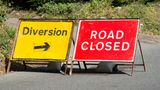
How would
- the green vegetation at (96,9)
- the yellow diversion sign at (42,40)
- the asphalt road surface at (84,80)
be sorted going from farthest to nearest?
the green vegetation at (96,9)
the yellow diversion sign at (42,40)
the asphalt road surface at (84,80)

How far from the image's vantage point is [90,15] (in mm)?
23453

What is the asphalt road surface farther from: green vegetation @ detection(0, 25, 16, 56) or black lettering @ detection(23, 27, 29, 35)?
green vegetation @ detection(0, 25, 16, 56)

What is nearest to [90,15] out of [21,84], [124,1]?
[124,1]

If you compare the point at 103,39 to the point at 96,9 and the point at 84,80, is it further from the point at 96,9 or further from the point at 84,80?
the point at 96,9

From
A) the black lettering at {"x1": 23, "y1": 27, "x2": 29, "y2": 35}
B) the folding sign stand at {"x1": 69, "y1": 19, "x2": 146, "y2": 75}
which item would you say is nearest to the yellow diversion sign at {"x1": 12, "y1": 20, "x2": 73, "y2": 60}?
the black lettering at {"x1": 23, "y1": 27, "x2": 29, "y2": 35}

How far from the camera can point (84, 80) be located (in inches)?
451

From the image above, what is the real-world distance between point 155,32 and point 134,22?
1039cm

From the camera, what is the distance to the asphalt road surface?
10617 mm

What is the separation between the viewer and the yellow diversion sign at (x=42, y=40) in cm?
1237

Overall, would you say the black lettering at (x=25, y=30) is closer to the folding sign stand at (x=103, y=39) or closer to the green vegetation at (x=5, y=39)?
the folding sign stand at (x=103, y=39)

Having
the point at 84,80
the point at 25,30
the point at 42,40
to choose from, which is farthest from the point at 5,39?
the point at 84,80

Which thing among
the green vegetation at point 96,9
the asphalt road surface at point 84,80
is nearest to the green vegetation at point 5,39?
the asphalt road surface at point 84,80

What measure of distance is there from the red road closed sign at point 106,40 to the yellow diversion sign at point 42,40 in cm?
31

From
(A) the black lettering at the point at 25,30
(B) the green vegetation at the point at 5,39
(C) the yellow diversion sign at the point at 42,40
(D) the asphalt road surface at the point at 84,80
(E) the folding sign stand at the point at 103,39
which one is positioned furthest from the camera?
(B) the green vegetation at the point at 5,39
